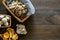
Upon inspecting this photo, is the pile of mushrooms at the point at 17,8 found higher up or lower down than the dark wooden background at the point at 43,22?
higher up

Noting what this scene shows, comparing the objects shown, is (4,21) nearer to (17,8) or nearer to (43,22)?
(17,8)

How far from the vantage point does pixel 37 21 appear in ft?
4.61

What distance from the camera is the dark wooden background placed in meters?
1.38

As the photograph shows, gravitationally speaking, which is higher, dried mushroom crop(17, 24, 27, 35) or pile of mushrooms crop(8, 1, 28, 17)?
pile of mushrooms crop(8, 1, 28, 17)

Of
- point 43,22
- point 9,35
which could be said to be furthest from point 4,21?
point 43,22

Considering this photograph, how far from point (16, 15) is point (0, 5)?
0.17 metres

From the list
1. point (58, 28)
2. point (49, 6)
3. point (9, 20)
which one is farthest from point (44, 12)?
point (9, 20)

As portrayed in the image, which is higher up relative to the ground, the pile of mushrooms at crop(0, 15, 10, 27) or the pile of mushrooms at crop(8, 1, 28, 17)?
the pile of mushrooms at crop(8, 1, 28, 17)

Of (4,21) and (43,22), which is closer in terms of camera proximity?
(4,21)

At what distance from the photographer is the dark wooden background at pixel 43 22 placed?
138 centimetres

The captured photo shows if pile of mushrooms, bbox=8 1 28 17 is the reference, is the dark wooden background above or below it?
below

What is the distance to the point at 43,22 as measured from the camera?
4.61ft

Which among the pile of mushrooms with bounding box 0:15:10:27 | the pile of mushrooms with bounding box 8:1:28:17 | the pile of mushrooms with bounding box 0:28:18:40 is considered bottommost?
the pile of mushrooms with bounding box 0:28:18:40

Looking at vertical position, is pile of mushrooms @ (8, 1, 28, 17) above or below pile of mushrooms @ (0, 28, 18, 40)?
above
